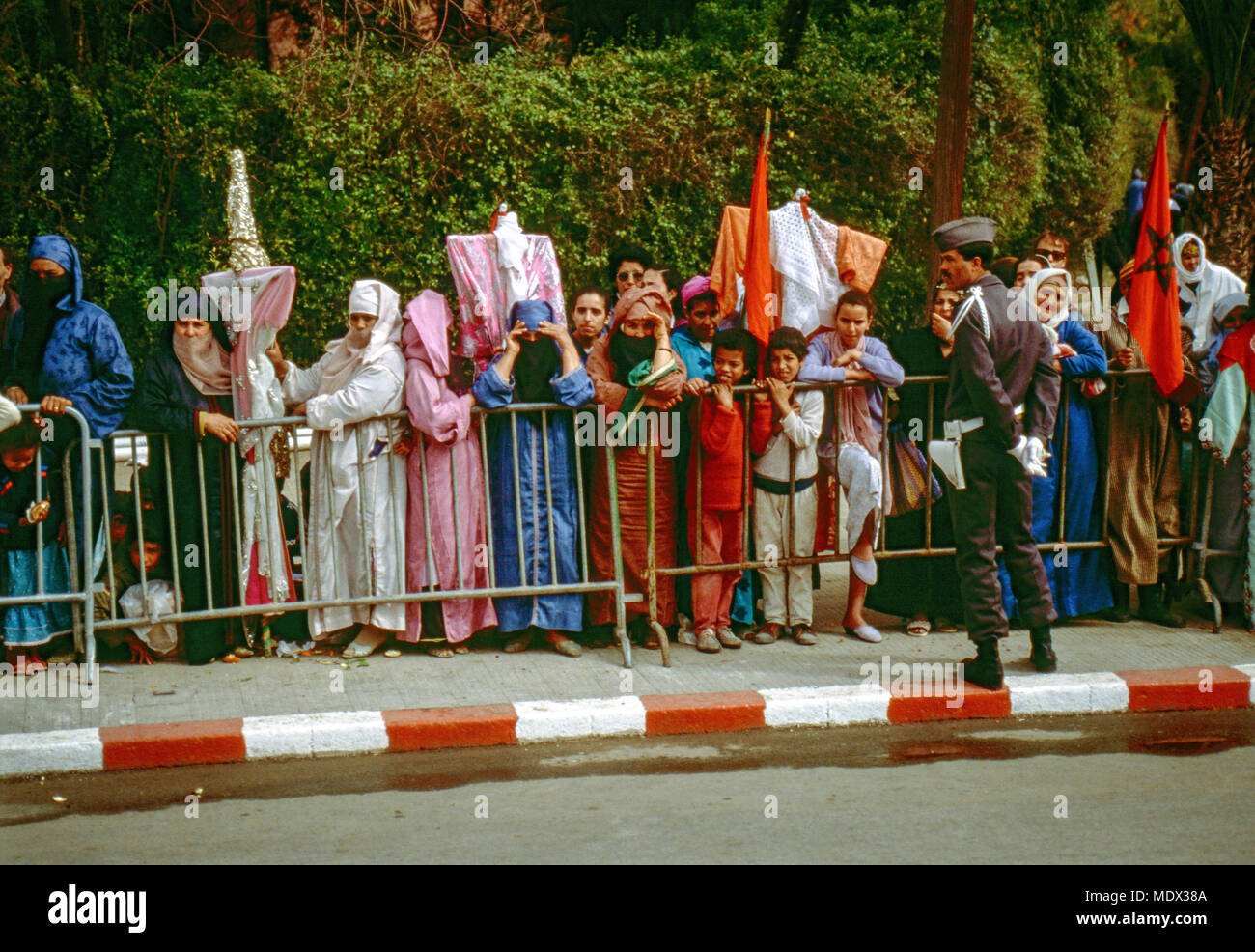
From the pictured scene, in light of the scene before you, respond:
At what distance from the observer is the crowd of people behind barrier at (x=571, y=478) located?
688 centimetres

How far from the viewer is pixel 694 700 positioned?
6.31 m

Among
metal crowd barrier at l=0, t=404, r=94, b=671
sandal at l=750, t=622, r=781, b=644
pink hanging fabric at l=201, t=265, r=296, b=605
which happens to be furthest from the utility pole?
metal crowd barrier at l=0, t=404, r=94, b=671

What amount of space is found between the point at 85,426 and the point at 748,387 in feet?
10.7

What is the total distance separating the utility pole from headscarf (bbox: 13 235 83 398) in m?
6.24

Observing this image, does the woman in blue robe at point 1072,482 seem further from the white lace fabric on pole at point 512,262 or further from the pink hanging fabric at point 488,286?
the white lace fabric on pole at point 512,262

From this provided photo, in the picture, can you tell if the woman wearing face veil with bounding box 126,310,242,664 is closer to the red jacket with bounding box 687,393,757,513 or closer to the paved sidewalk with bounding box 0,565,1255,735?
the paved sidewalk with bounding box 0,565,1255,735

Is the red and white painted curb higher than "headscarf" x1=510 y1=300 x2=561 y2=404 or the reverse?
the reverse

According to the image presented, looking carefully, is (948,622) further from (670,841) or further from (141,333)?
(141,333)

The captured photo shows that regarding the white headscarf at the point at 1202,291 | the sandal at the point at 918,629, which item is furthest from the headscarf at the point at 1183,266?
the sandal at the point at 918,629

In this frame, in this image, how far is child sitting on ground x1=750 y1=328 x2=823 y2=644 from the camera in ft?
23.6

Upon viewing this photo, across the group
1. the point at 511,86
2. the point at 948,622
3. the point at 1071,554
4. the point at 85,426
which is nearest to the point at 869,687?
the point at 948,622

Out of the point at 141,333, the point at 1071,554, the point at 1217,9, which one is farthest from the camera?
the point at 141,333

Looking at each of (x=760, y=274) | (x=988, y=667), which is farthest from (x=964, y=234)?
(x=988, y=667)

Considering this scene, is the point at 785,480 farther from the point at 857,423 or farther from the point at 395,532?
the point at 395,532
